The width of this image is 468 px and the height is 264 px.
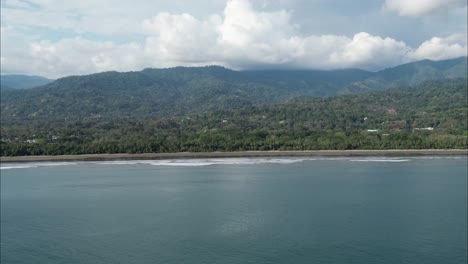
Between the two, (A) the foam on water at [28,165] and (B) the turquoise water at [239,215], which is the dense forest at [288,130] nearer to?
(A) the foam on water at [28,165]

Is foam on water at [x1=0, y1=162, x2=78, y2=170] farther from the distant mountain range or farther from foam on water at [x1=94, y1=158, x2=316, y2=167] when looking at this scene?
the distant mountain range

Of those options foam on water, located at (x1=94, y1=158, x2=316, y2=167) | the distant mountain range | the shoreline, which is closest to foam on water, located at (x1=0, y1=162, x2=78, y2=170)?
the shoreline

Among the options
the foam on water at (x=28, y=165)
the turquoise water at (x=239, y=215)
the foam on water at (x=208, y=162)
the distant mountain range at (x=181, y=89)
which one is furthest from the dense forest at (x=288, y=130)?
the distant mountain range at (x=181, y=89)

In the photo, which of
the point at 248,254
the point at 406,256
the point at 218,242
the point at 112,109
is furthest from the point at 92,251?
the point at 112,109

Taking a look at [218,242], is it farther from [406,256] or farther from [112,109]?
[112,109]

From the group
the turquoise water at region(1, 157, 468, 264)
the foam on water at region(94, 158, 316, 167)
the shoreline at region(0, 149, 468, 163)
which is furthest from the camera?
Result: the shoreline at region(0, 149, 468, 163)

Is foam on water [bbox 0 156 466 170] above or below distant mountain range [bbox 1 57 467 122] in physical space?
below
